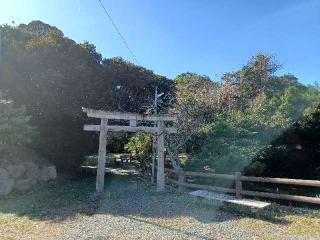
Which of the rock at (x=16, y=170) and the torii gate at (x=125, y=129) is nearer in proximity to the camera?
the torii gate at (x=125, y=129)

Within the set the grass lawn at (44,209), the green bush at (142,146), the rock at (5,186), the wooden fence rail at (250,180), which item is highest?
the green bush at (142,146)

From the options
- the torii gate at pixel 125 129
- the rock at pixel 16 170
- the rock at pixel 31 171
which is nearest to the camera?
the torii gate at pixel 125 129

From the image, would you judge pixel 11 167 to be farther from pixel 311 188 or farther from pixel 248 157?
pixel 311 188

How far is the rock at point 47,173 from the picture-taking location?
14.4 m

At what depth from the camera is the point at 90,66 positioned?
16844mm

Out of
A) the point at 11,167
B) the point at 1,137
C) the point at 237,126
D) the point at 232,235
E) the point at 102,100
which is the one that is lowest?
the point at 232,235

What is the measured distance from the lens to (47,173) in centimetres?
1475

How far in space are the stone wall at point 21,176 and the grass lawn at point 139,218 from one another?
47 cm

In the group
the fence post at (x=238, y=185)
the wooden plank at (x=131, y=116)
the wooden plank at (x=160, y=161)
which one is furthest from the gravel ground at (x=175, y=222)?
the wooden plank at (x=131, y=116)

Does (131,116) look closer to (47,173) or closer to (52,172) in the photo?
(47,173)

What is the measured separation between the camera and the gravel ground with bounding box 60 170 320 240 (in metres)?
7.23

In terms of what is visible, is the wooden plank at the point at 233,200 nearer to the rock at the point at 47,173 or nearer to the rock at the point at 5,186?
the rock at the point at 5,186

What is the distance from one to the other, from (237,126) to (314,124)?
4679 mm

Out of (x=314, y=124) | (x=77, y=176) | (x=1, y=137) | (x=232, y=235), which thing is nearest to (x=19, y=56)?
(x=1, y=137)
